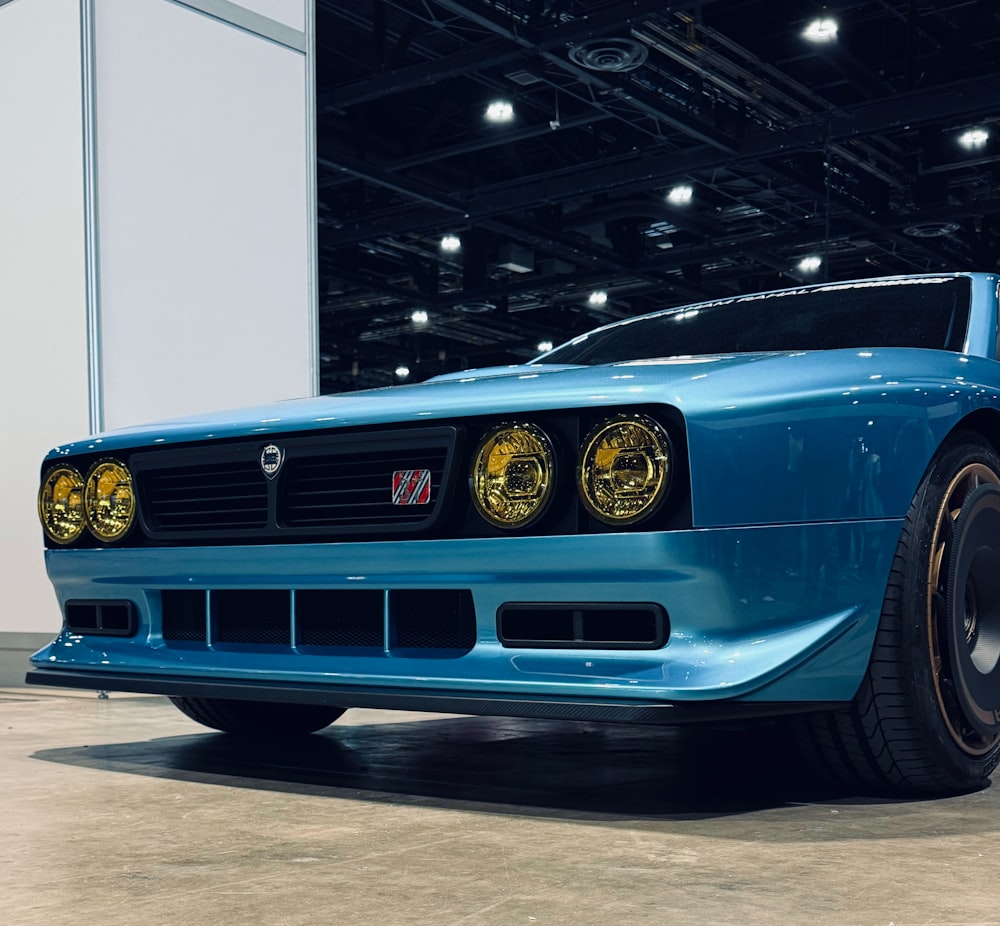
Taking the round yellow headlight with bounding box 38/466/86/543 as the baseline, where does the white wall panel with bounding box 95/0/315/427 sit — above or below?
above

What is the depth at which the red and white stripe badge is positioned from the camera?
2664 millimetres

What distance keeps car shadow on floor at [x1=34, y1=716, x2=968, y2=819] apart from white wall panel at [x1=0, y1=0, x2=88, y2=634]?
180cm

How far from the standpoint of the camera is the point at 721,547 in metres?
2.38

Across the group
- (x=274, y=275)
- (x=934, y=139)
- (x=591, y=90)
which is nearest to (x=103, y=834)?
(x=274, y=275)

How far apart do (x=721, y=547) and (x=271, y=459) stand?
1.01m

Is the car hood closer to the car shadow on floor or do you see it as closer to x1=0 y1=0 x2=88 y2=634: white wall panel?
the car shadow on floor

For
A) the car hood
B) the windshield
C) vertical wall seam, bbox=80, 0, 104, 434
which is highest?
vertical wall seam, bbox=80, 0, 104, 434

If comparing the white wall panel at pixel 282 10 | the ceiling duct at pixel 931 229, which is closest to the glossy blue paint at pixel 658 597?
the white wall panel at pixel 282 10

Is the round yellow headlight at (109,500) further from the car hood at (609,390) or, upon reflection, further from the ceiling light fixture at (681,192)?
the ceiling light fixture at (681,192)

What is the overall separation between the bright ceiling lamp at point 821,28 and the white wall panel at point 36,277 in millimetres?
7489

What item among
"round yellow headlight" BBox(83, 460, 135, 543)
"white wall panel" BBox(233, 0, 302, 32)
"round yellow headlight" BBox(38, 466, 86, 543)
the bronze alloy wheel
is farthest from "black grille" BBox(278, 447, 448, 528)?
"white wall panel" BBox(233, 0, 302, 32)

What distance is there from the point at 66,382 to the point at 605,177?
10725mm

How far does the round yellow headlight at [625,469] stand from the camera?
241 centimetres

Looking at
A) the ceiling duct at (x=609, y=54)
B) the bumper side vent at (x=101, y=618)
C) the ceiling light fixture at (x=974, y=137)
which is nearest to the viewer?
the bumper side vent at (x=101, y=618)
